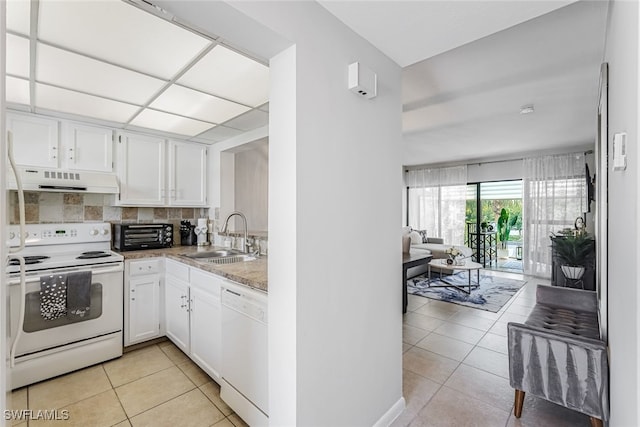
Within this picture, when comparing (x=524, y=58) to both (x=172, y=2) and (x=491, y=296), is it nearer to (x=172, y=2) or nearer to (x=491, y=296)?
(x=172, y=2)

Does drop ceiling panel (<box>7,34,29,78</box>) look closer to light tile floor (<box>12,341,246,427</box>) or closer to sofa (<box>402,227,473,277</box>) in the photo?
light tile floor (<box>12,341,246,427</box>)

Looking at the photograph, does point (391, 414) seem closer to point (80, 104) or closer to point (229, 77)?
point (229, 77)

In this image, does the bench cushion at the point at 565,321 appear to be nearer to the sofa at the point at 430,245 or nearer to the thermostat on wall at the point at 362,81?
the thermostat on wall at the point at 362,81

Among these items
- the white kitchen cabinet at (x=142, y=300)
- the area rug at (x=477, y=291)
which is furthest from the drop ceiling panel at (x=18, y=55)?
the area rug at (x=477, y=291)

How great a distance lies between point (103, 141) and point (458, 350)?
4.11 meters

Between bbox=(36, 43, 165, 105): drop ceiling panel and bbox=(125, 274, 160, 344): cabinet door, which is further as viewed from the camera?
bbox=(125, 274, 160, 344): cabinet door

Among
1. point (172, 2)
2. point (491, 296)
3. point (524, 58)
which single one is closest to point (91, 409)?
point (172, 2)

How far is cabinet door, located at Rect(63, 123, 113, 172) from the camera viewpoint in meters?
2.72

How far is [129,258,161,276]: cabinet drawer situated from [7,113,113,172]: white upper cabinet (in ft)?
3.39

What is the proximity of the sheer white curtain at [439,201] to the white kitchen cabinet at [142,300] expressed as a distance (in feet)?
21.3

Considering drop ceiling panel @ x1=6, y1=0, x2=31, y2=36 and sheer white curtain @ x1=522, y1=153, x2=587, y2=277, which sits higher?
drop ceiling panel @ x1=6, y1=0, x2=31, y2=36

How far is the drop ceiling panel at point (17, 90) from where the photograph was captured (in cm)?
196

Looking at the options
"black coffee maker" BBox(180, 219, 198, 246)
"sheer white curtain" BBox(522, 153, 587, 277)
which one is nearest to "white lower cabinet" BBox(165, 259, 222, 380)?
"black coffee maker" BBox(180, 219, 198, 246)

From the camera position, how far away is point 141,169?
3141 mm
